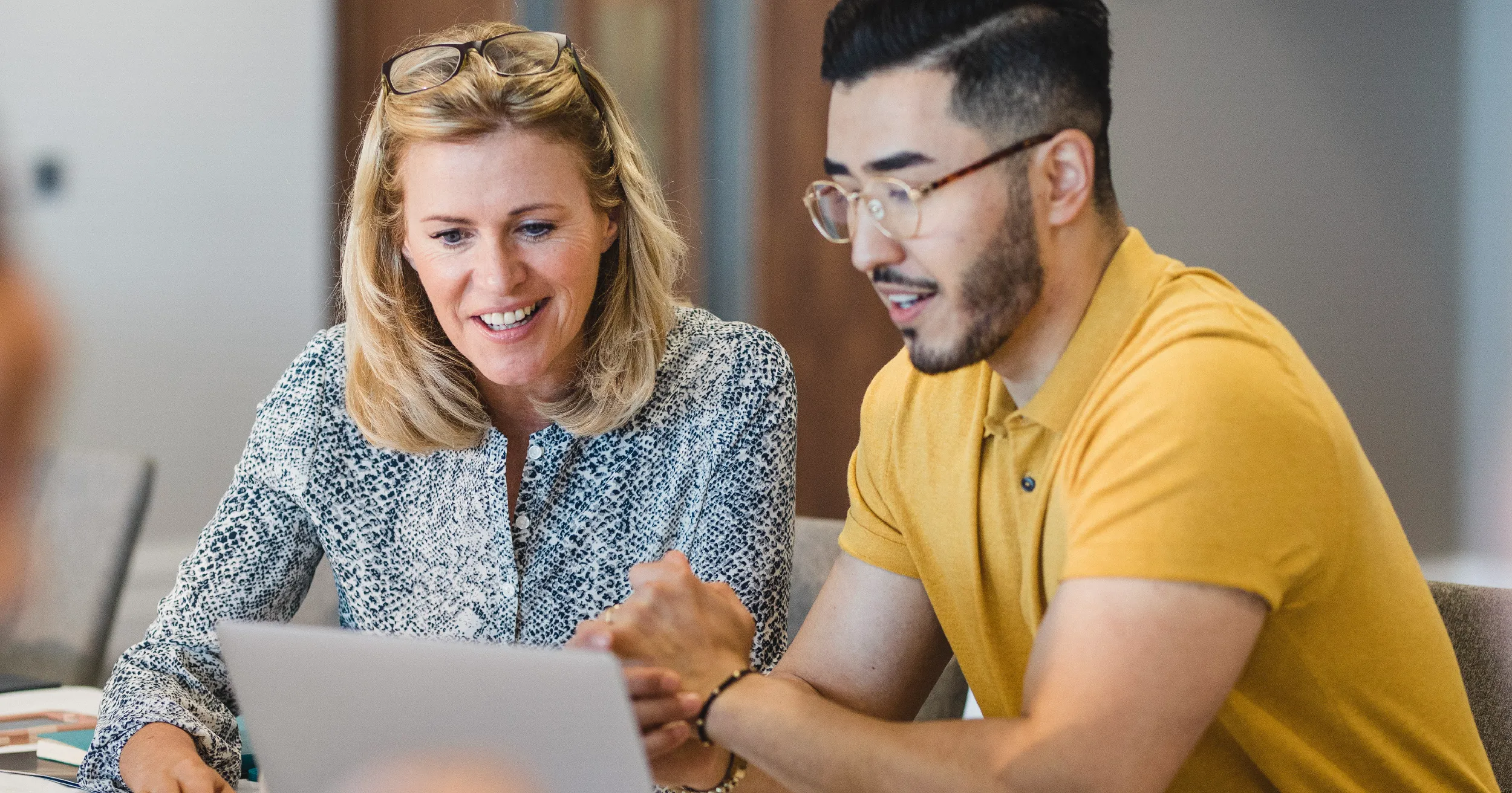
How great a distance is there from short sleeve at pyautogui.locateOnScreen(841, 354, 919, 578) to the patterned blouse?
242 millimetres

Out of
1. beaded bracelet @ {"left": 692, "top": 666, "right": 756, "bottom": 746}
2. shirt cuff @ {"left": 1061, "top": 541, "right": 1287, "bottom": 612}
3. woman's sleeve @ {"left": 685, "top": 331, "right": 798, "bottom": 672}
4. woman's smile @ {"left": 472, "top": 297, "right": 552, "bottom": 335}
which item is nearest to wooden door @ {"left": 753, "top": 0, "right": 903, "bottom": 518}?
woman's sleeve @ {"left": 685, "top": 331, "right": 798, "bottom": 672}

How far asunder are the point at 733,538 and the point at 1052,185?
60 centimetres

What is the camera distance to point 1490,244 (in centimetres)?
386

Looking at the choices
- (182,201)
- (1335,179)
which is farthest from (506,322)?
(1335,179)

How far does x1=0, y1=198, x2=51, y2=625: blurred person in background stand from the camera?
462mm

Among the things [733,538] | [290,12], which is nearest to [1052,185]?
[733,538]

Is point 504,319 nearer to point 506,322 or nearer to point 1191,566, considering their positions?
point 506,322

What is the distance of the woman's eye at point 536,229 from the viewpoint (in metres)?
1.53

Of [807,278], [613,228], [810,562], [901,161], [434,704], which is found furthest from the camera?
[807,278]

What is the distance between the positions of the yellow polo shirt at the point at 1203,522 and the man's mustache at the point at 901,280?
0.43ft

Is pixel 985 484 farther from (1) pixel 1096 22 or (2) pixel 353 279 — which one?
(2) pixel 353 279

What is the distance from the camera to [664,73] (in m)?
4.08

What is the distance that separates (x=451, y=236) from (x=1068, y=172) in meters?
0.73

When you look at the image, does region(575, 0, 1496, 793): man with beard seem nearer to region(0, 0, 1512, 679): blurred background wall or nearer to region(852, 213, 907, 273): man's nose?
region(852, 213, 907, 273): man's nose
